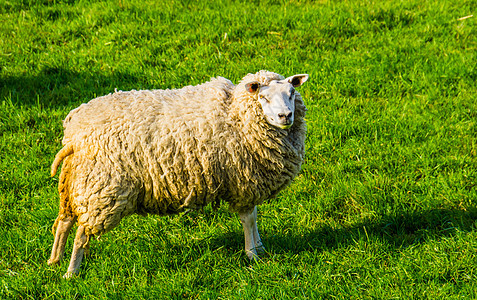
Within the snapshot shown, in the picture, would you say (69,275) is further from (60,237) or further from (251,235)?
(251,235)

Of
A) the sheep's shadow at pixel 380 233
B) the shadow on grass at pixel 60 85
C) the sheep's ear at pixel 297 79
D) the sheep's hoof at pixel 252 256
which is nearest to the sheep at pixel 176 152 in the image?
the sheep's ear at pixel 297 79

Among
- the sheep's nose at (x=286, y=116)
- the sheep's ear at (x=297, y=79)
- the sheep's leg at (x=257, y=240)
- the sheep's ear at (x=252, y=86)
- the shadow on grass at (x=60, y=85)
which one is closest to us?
the sheep's nose at (x=286, y=116)

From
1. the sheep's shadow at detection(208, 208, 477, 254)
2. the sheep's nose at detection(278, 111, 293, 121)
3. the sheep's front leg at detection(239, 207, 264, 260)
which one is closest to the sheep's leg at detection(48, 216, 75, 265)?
the sheep's shadow at detection(208, 208, 477, 254)

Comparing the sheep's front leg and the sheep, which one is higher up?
the sheep

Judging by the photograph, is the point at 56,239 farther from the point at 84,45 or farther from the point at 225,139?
the point at 84,45

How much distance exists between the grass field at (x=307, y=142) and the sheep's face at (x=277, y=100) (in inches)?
41.1

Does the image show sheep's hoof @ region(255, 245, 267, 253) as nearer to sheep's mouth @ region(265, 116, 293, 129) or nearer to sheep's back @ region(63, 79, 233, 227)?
sheep's back @ region(63, 79, 233, 227)

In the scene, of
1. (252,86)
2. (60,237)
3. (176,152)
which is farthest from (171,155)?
(60,237)

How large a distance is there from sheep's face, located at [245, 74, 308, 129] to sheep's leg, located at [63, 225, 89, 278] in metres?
1.50

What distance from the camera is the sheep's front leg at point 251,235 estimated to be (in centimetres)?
380

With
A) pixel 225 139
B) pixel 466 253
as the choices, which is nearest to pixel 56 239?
pixel 225 139

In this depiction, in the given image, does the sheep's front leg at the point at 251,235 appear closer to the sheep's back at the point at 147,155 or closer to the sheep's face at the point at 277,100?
the sheep's back at the point at 147,155

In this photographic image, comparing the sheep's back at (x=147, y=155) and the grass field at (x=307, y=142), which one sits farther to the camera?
the grass field at (x=307, y=142)

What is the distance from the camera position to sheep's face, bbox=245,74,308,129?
3336mm
